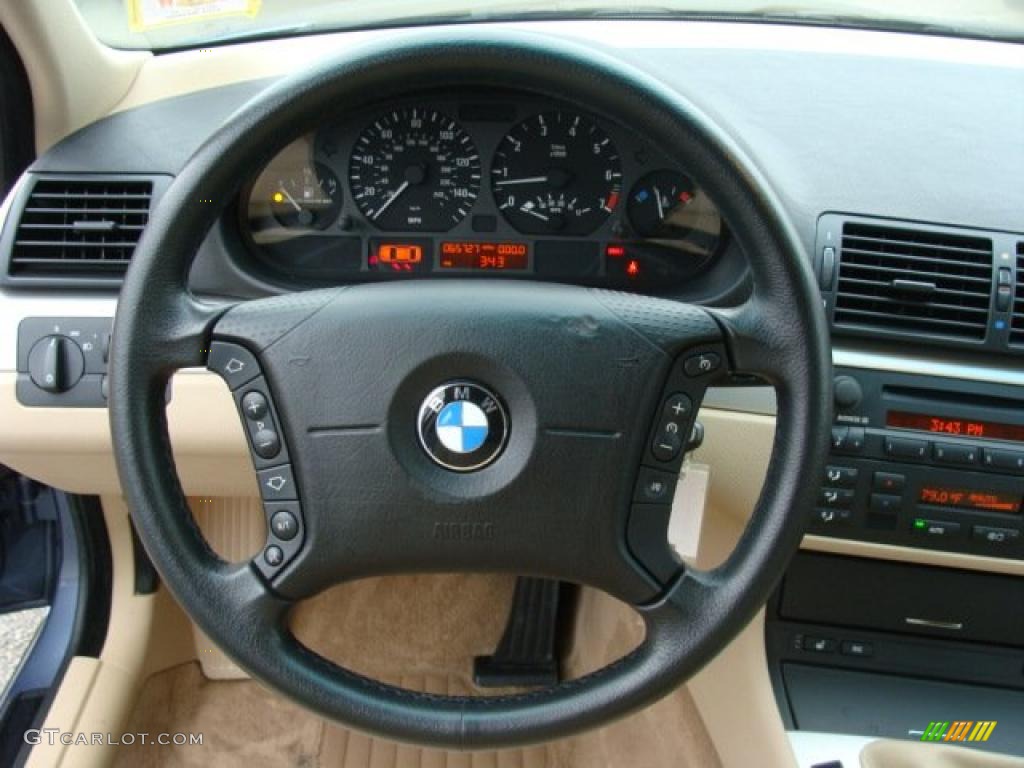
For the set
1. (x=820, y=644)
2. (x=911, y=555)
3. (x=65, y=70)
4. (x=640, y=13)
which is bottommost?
(x=820, y=644)

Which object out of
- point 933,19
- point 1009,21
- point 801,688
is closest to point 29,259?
point 801,688

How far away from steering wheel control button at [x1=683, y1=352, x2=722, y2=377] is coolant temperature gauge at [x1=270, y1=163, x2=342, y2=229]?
2.09 ft

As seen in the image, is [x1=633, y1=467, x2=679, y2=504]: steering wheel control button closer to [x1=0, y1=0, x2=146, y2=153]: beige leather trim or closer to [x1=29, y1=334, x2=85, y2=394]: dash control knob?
[x1=29, y1=334, x2=85, y2=394]: dash control knob

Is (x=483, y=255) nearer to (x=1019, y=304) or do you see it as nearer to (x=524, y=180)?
(x=524, y=180)

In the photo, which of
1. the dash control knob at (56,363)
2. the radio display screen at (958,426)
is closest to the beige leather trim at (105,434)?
the dash control knob at (56,363)

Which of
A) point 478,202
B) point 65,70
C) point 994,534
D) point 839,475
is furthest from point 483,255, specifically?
point 994,534

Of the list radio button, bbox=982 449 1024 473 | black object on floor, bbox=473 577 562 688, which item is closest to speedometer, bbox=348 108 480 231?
radio button, bbox=982 449 1024 473

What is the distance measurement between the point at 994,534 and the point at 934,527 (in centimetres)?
9

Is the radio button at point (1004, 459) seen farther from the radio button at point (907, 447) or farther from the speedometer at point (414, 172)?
the speedometer at point (414, 172)

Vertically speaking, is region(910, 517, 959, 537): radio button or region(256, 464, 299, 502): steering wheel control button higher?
region(256, 464, 299, 502): steering wheel control button

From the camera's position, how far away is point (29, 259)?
1507 mm

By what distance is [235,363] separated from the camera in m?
1.11

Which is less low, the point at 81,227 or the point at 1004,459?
the point at 81,227

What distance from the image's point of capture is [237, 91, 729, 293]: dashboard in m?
1.45
